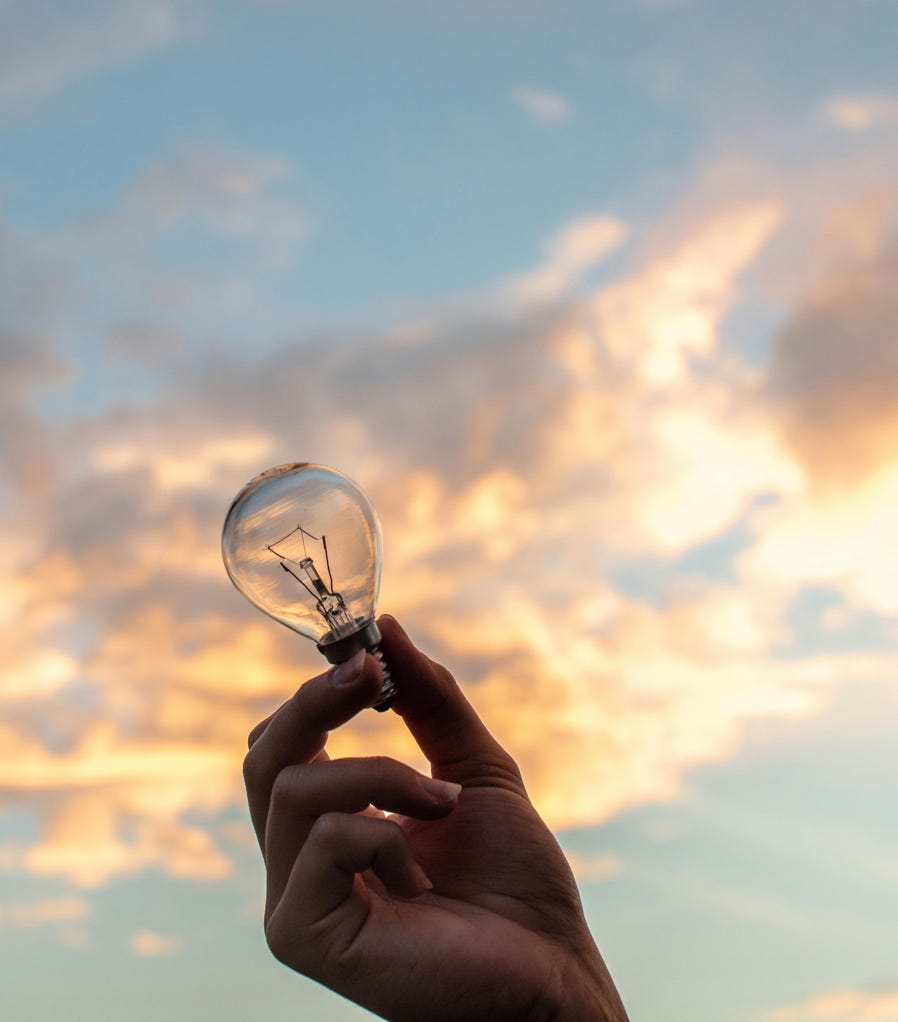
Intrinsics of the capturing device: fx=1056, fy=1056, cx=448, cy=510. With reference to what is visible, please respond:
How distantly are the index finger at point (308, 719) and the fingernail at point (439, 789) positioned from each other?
0.26 m

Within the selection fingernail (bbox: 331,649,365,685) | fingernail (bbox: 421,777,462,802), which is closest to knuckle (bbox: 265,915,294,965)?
fingernail (bbox: 421,777,462,802)

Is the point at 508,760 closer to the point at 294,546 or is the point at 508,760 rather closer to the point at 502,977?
the point at 502,977

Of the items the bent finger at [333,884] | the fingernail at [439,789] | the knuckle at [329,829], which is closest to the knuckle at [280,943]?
the bent finger at [333,884]

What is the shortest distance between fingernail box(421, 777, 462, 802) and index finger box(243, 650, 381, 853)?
0.84ft

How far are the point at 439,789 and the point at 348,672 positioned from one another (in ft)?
1.23

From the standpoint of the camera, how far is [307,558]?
310 cm

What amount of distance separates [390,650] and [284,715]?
489mm

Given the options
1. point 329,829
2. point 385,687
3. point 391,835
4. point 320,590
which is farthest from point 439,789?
point 320,590

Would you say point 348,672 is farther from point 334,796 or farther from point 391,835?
point 391,835

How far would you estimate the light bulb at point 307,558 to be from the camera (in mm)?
3072

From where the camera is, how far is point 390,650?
3115 millimetres

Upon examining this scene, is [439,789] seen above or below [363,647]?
below

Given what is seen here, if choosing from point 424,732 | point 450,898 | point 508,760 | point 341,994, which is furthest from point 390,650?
point 341,994

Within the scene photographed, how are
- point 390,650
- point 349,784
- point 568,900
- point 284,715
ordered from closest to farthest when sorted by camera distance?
point 349,784, point 284,715, point 568,900, point 390,650
